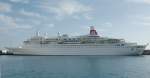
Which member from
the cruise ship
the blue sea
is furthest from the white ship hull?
the blue sea

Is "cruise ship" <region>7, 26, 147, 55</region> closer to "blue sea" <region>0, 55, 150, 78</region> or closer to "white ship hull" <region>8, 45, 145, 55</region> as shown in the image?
"white ship hull" <region>8, 45, 145, 55</region>

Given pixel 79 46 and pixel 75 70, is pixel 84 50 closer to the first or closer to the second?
pixel 79 46

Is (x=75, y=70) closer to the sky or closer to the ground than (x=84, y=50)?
closer to the ground

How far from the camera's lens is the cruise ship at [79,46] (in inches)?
2502

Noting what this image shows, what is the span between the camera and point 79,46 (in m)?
64.9

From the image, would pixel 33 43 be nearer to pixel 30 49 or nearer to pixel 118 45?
pixel 30 49

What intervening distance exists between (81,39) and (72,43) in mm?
2752

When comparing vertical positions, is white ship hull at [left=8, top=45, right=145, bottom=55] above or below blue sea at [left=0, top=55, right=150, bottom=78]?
above

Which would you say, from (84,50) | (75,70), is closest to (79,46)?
(84,50)

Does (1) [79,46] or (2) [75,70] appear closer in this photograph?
(2) [75,70]

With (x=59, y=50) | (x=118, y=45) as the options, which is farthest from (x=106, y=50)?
(x=59, y=50)

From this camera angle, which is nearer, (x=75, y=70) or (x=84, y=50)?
(x=75, y=70)

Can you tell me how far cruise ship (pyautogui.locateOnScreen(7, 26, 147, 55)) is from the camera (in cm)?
6356

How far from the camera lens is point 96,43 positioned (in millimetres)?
65188
